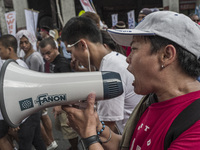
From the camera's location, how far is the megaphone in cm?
114

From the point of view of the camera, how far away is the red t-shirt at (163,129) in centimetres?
85

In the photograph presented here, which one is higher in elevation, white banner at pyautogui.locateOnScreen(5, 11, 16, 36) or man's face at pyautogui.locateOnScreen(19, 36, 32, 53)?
white banner at pyautogui.locateOnScreen(5, 11, 16, 36)

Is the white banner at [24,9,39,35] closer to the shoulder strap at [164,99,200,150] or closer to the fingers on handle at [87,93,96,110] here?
the fingers on handle at [87,93,96,110]

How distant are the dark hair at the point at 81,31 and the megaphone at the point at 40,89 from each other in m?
0.71

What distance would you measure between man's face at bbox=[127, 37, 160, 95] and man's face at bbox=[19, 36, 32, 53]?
145 inches

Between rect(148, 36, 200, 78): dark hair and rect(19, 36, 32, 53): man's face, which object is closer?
rect(148, 36, 200, 78): dark hair

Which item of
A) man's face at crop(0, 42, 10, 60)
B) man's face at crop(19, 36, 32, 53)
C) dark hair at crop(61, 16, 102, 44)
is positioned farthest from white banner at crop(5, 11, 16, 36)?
dark hair at crop(61, 16, 102, 44)

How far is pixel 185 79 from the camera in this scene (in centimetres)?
105

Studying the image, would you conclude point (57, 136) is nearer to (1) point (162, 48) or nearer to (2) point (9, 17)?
(1) point (162, 48)

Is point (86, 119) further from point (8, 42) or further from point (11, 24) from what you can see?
point (11, 24)

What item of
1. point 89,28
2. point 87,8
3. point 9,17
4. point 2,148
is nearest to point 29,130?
→ point 2,148

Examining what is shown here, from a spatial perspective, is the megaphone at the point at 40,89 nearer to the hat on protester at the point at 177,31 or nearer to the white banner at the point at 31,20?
the hat on protester at the point at 177,31

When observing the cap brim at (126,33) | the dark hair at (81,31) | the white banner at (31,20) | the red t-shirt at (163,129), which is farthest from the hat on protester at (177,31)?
the white banner at (31,20)

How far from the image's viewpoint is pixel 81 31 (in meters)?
1.93
